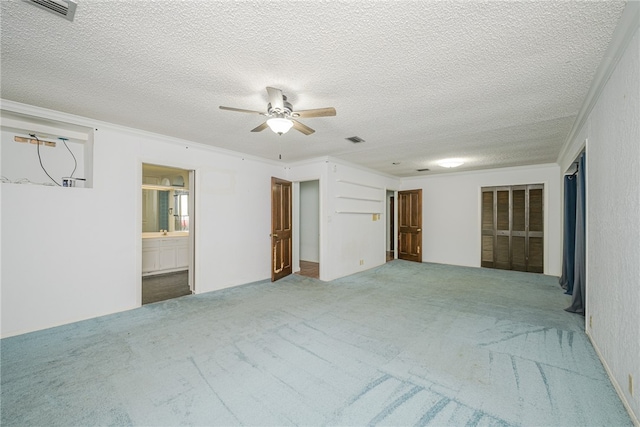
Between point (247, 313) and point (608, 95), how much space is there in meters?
4.18

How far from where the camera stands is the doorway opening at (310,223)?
7145mm

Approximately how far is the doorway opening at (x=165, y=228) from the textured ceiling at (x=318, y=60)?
9.23 feet

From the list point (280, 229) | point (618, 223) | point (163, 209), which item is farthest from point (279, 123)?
point (163, 209)

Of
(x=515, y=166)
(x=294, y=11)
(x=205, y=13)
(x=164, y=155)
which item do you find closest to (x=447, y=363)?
(x=294, y=11)

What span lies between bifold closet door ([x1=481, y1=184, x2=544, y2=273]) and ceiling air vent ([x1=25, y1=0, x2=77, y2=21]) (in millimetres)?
7423

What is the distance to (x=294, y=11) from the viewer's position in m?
1.51

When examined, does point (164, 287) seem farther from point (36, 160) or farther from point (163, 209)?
point (36, 160)

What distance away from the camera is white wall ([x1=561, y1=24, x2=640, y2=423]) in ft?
5.23

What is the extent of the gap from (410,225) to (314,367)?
6.01 metres

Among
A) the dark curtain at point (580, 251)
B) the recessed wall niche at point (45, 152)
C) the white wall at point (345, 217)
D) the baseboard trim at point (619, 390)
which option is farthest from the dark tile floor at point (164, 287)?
the dark curtain at point (580, 251)

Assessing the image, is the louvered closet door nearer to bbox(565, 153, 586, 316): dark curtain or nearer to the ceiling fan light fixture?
bbox(565, 153, 586, 316): dark curtain

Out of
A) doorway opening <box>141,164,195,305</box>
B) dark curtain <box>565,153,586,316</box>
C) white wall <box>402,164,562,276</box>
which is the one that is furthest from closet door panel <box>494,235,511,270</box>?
doorway opening <box>141,164,195,305</box>

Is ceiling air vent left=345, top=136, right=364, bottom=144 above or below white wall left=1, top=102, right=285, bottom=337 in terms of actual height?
above

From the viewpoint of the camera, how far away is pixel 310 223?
7297 mm
